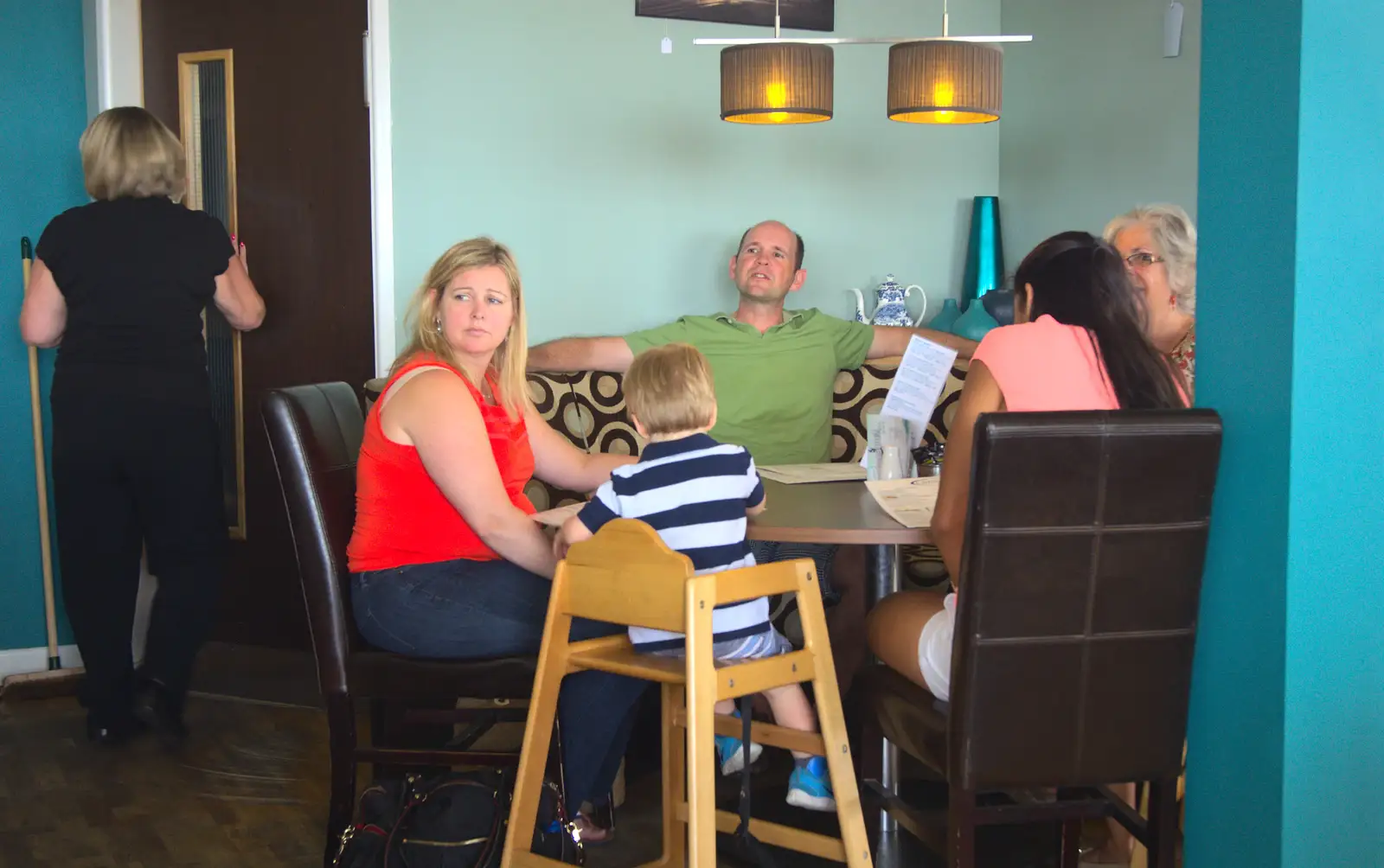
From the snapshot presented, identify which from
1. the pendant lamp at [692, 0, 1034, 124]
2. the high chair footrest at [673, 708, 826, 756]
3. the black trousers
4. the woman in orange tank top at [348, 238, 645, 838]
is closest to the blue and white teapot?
the pendant lamp at [692, 0, 1034, 124]

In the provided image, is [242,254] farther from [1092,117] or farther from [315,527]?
[1092,117]

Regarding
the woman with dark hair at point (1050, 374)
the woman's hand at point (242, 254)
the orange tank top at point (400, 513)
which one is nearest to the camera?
the woman with dark hair at point (1050, 374)

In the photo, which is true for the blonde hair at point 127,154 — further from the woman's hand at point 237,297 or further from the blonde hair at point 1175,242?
the blonde hair at point 1175,242

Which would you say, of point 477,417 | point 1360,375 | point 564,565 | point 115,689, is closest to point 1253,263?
point 1360,375

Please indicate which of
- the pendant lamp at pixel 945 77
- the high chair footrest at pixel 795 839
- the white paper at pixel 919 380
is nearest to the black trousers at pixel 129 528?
the high chair footrest at pixel 795 839

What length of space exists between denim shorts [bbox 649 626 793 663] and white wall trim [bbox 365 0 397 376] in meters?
1.88

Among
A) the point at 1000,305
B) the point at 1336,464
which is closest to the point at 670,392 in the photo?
the point at 1336,464

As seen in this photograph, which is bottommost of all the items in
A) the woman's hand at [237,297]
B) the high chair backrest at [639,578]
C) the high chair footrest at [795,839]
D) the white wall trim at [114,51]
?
the high chair footrest at [795,839]

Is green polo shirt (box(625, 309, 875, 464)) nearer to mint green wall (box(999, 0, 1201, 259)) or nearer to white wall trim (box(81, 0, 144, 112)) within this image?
mint green wall (box(999, 0, 1201, 259))

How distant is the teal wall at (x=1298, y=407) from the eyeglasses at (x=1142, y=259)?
1.15m

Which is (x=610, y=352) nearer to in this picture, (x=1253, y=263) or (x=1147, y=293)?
(x=1147, y=293)

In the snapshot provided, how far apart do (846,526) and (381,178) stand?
2129mm

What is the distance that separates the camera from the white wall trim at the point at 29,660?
3.88 metres

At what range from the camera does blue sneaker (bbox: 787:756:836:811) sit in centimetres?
263
